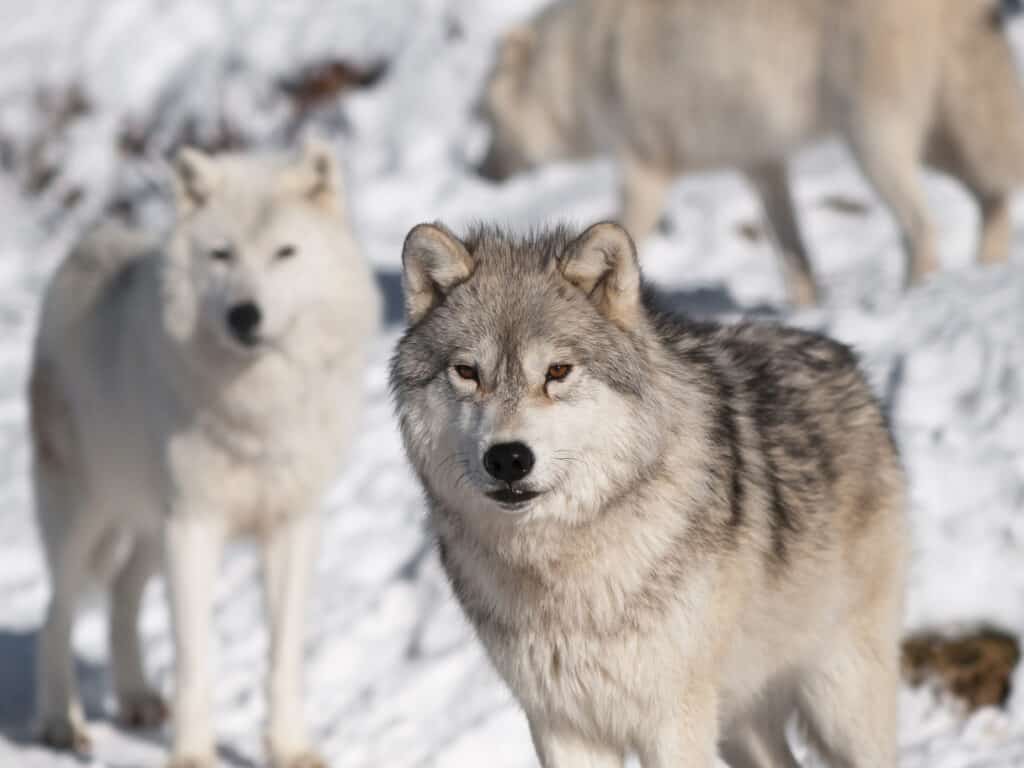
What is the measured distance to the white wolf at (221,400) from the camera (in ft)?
17.8

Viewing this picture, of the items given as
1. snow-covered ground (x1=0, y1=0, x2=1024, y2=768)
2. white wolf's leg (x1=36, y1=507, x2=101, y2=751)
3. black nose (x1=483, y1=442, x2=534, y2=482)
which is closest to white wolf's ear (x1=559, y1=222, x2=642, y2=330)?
black nose (x1=483, y1=442, x2=534, y2=482)

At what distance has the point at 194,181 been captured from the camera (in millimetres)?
5711

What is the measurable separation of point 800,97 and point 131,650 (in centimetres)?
491

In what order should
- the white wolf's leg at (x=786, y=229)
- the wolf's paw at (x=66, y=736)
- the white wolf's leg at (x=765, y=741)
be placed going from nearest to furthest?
the white wolf's leg at (x=765, y=741), the wolf's paw at (x=66, y=736), the white wolf's leg at (x=786, y=229)

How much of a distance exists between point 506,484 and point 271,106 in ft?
31.2

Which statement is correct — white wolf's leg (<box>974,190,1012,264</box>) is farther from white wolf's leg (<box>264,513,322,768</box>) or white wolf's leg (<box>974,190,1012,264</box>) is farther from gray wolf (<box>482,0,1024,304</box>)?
white wolf's leg (<box>264,513,322,768</box>)

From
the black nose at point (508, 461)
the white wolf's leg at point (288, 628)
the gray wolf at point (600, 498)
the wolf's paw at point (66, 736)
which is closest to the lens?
the black nose at point (508, 461)

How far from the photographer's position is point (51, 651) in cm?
604

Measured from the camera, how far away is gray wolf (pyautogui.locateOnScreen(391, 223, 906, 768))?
332 centimetres

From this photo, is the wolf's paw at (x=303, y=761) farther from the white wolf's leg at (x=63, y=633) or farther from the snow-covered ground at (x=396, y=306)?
the white wolf's leg at (x=63, y=633)

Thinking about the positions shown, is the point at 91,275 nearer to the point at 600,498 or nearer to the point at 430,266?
the point at 430,266

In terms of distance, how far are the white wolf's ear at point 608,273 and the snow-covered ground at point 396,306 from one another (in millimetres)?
1831

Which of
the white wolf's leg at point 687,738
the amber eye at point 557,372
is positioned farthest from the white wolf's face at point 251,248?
the white wolf's leg at point 687,738

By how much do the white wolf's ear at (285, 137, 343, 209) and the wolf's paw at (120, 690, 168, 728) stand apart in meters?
2.22
